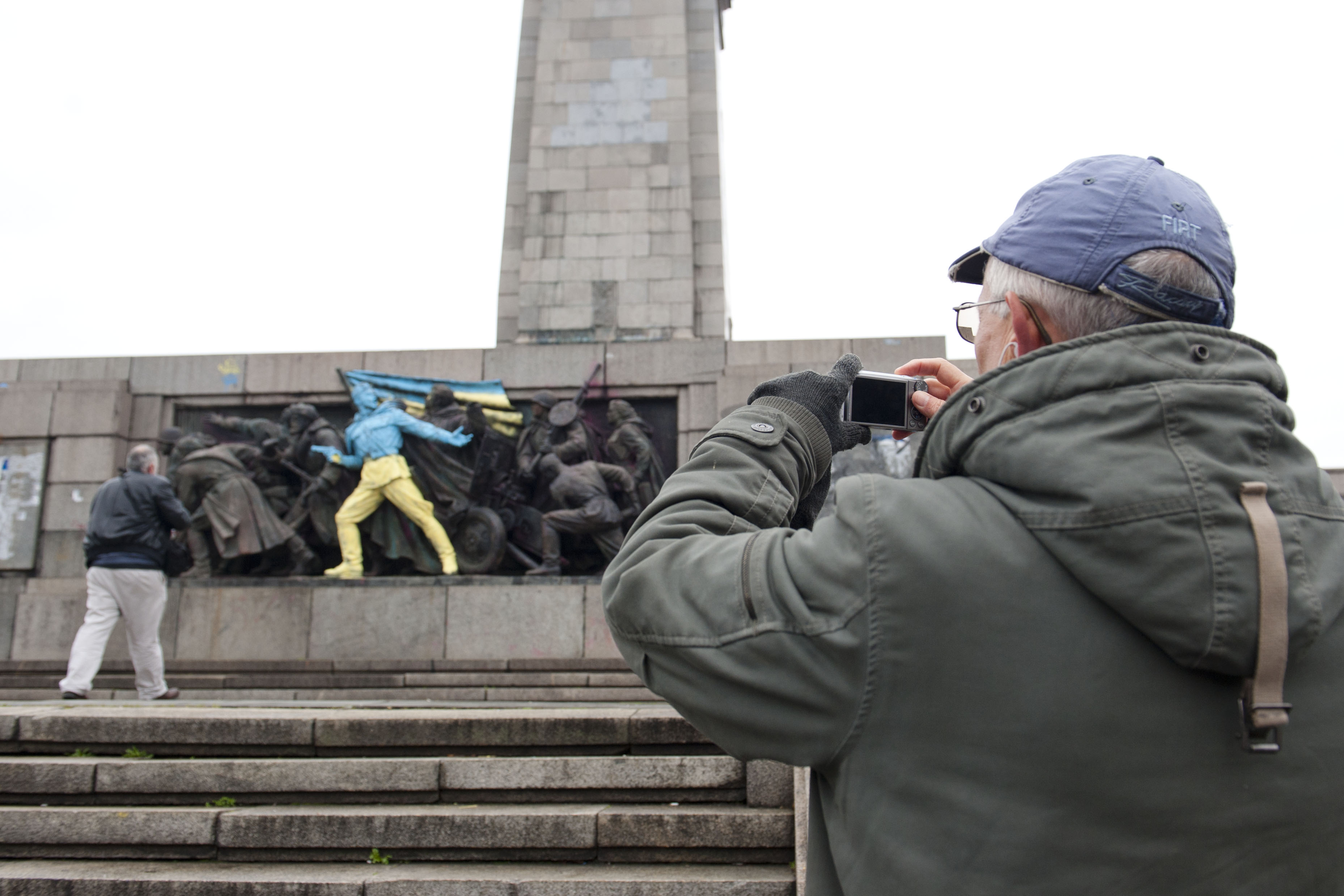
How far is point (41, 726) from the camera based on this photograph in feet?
16.4

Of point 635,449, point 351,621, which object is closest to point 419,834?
point 351,621

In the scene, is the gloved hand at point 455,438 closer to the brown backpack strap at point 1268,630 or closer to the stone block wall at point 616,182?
the stone block wall at point 616,182

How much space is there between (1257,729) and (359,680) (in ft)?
30.4

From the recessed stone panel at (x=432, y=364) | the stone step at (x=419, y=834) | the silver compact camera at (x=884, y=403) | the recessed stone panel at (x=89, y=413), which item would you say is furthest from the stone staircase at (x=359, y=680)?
the silver compact camera at (x=884, y=403)

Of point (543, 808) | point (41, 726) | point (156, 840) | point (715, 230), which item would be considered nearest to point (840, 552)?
point (543, 808)

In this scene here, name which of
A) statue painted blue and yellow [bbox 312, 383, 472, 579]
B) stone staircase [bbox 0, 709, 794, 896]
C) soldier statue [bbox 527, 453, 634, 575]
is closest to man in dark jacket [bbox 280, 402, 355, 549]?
statue painted blue and yellow [bbox 312, 383, 472, 579]

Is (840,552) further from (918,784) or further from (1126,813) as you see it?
(1126,813)

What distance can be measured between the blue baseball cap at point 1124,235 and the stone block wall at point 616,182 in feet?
35.8

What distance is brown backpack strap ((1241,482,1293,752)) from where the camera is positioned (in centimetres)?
92

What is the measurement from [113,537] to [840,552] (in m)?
8.00

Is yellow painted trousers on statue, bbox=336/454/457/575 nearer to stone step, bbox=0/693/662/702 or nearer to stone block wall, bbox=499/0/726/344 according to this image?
stone step, bbox=0/693/662/702

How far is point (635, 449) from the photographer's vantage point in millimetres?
10227

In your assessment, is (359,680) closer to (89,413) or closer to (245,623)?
(245,623)

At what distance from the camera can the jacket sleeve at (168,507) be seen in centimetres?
786
